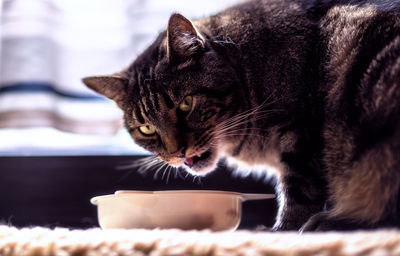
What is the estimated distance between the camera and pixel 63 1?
1.65 m

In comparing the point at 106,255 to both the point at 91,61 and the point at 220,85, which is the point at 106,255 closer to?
the point at 220,85

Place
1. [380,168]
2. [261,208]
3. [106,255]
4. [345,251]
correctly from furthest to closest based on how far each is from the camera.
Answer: [261,208] < [380,168] < [106,255] < [345,251]

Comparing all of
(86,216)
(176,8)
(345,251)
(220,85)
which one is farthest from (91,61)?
(345,251)

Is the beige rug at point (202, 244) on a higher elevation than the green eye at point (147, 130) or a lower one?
lower

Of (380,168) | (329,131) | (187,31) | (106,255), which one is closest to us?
(106,255)

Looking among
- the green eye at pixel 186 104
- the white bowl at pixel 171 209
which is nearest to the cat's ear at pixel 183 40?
the green eye at pixel 186 104

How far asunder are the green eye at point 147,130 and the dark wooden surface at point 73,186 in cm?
40

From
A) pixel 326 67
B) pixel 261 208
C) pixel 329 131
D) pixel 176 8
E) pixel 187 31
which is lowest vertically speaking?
pixel 261 208

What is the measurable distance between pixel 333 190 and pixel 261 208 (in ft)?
2.11

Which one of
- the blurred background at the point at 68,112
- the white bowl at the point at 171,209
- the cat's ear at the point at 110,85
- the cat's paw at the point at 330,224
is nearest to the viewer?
the cat's paw at the point at 330,224

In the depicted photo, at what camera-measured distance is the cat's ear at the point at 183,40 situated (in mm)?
1133

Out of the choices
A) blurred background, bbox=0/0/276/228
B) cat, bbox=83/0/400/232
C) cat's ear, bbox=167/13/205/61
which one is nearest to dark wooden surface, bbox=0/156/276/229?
blurred background, bbox=0/0/276/228

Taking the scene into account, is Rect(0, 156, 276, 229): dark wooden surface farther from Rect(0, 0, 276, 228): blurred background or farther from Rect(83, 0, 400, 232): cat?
Rect(83, 0, 400, 232): cat

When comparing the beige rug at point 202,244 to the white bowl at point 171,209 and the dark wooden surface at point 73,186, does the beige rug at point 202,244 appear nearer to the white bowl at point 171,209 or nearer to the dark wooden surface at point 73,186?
the white bowl at point 171,209
